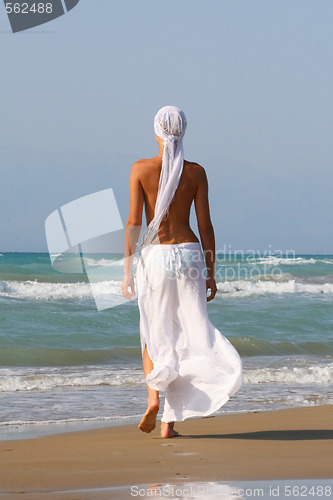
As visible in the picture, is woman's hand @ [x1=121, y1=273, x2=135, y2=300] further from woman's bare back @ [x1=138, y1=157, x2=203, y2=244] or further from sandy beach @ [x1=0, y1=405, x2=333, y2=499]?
sandy beach @ [x1=0, y1=405, x2=333, y2=499]

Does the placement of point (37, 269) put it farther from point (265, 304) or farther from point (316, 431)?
point (316, 431)

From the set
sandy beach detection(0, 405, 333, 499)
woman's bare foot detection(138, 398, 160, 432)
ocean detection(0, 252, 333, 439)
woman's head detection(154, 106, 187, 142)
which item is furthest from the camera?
ocean detection(0, 252, 333, 439)

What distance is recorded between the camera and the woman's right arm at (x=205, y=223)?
15.2 ft

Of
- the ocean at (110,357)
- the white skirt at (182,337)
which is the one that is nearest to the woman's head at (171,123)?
the white skirt at (182,337)

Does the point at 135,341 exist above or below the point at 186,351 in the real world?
below

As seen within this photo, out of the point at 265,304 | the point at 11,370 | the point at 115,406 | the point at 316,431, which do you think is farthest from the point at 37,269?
the point at 316,431

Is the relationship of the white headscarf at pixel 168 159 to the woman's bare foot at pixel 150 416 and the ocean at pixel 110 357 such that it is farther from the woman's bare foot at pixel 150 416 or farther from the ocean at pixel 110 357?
the ocean at pixel 110 357

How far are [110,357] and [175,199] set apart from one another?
608 centimetres

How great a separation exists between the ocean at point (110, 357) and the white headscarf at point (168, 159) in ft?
5.88

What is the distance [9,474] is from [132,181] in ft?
5.78

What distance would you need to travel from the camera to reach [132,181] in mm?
4555

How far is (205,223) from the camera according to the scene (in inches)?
183

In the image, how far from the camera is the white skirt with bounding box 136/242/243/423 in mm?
4483

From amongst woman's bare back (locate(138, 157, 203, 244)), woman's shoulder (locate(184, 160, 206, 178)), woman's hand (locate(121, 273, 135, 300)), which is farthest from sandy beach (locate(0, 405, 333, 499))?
woman's shoulder (locate(184, 160, 206, 178))
